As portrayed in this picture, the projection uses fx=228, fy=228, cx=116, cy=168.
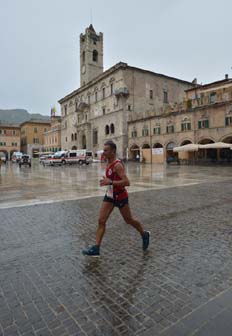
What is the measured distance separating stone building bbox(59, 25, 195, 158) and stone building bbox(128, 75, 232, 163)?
6.81 ft

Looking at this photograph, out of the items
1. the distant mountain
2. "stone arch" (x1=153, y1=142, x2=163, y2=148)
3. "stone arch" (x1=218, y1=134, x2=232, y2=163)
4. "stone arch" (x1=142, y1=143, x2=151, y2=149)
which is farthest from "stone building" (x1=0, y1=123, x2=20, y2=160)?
the distant mountain

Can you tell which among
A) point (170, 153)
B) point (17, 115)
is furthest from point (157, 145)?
point (17, 115)

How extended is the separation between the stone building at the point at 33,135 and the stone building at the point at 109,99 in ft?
74.8

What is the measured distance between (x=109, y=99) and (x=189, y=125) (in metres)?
21.9

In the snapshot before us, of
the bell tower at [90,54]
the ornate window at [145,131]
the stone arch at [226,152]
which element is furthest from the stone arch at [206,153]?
the bell tower at [90,54]

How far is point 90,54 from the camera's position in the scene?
203 feet

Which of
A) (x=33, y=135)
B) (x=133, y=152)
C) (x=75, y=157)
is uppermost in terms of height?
(x=33, y=135)

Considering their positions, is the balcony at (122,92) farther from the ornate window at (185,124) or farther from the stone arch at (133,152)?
the ornate window at (185,124)

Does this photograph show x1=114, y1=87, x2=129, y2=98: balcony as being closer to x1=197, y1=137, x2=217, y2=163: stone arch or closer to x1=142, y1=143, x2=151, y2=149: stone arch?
x1=142, y1=143, x2=151, y2=149: stone arch

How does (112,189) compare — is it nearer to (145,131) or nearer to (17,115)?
(145,131)

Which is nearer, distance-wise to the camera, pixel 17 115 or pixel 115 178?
pixel 115 178

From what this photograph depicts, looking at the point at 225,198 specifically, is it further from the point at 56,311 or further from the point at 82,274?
the point at 56,311

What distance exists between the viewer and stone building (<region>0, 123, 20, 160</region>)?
85.6 meters

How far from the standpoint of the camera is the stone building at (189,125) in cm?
3120
